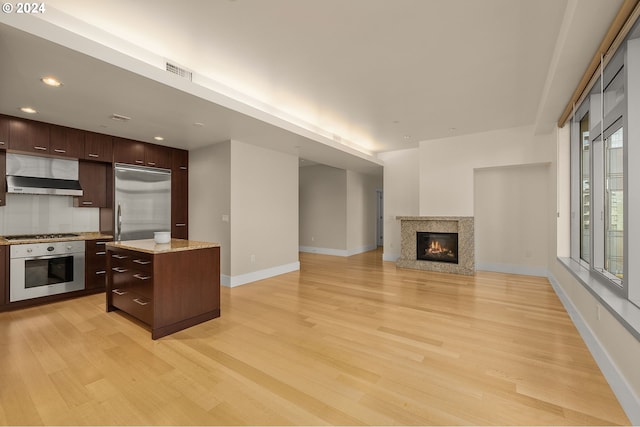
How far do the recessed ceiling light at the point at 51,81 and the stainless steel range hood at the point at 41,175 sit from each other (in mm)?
1986

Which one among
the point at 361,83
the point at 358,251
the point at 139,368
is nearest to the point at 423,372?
the point at 139,368

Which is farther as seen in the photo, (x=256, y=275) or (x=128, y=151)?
(x=256, y=275)

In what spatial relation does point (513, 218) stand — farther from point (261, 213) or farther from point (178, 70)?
Answer: point (178, 70)

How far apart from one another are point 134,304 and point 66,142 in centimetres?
275

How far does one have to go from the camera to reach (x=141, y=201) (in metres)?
4.93

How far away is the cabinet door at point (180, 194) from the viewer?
5344 mm

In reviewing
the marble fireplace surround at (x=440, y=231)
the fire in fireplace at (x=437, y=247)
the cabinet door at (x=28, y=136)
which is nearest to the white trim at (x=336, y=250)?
the marble fireplace surround at (x=440, y=231)

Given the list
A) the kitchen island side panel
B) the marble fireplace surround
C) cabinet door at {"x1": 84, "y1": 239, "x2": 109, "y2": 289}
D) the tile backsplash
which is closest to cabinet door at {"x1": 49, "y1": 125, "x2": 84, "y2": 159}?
the tile backsplash

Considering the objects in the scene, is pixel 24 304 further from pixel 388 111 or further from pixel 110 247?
pixel 388 111

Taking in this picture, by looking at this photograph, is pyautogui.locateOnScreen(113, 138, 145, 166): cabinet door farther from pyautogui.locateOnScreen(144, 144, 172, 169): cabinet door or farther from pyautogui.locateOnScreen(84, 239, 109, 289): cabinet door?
pyautogui.locateOnScreen(84, 239, 109, 289): cabinet door

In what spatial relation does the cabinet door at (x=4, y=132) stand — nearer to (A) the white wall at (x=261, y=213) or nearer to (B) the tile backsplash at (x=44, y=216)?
(B) the tile backsplash at (x=44, y=216)

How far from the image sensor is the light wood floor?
175 cm

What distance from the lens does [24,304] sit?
3719 mm

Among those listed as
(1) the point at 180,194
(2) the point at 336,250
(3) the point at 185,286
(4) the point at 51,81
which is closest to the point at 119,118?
(4) the point at 51,81
